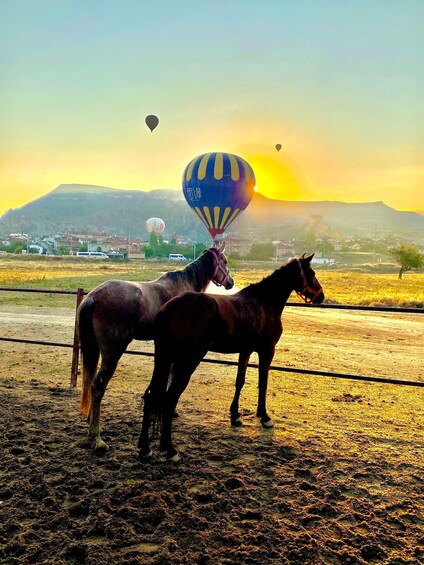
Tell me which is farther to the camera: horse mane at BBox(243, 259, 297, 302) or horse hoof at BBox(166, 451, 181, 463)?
horse mane at BBox(243, 259, 297, 302)

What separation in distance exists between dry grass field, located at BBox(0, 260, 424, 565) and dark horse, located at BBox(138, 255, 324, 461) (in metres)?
0.36

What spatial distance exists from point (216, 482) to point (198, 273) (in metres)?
2.48

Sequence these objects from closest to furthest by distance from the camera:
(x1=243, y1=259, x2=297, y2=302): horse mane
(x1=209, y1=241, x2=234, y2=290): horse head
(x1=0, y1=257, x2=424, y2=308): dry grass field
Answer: (x1=243, y1=259, x2=297, y2=302): horse mane
(x1=209, y1=241, x2=234, y2=290): horse head
(x1=0, y1=257, x2=424, y2=308): dry grass field

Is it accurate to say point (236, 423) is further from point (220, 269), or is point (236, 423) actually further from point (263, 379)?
point (220, 269)

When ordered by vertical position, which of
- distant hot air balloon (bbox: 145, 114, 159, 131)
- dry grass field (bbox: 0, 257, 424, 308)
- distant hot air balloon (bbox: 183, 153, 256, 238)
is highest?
distant hot air balloon (bbox: 145, 114, 159, 131)

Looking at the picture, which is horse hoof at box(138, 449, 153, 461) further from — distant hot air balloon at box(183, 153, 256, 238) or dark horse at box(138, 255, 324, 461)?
distant hot air balloon at box(183, 153, 256, 238)

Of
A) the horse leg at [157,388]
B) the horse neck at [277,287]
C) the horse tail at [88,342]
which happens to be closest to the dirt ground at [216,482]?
the horse leg at [157,388]

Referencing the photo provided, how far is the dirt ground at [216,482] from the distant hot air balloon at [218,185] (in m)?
19.2

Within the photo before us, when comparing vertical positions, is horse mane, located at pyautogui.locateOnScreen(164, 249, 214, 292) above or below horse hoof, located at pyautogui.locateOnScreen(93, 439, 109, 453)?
above

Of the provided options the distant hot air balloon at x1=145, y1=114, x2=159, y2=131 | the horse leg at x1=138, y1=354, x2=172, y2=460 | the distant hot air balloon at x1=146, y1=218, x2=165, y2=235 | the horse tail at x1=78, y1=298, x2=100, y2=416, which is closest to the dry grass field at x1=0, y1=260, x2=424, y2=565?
the horse leg at x1=138, y1=354, x2=172, y2=460

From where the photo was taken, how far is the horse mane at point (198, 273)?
498cm

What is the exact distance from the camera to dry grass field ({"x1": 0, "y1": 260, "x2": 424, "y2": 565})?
264 cm

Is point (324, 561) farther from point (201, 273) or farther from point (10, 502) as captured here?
point (201, 273)

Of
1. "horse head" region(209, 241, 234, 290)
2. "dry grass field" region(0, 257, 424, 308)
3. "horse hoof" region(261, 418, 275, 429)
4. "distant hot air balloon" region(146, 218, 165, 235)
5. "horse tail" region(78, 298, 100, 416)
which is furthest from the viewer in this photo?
"distant hot air balloon" region(146, 218, 165, 235)
